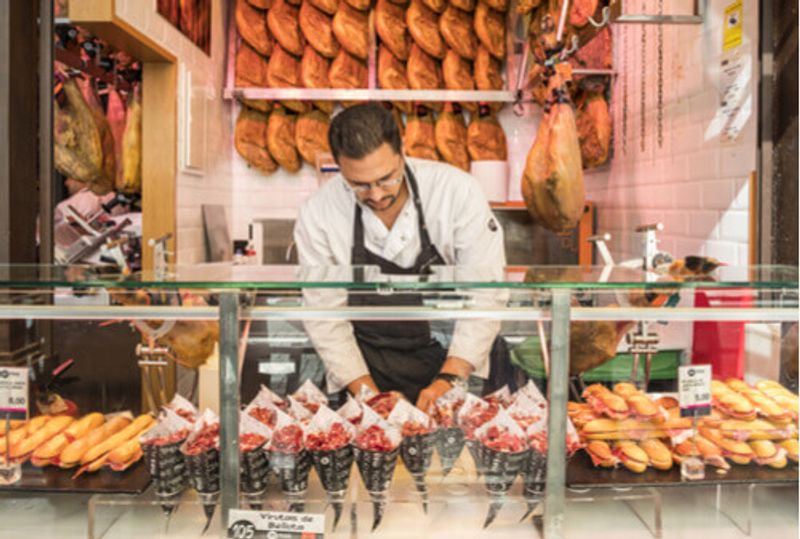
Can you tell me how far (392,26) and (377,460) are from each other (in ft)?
15.3

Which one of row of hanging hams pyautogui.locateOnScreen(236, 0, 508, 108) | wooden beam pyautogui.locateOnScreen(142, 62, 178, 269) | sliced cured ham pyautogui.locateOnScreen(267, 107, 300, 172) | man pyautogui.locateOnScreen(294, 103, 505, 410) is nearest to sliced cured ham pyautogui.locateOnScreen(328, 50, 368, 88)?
row of hanging hams pyautogui.locateOnScreen(236, 0, 508, 108)

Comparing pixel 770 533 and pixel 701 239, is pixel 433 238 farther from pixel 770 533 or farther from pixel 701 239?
pixel 770 533

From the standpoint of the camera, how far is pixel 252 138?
5.89 metres

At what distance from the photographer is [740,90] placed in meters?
3.15

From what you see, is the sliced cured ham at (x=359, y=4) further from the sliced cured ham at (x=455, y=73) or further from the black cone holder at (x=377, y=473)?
the black cone holder at (x=377, y=473)

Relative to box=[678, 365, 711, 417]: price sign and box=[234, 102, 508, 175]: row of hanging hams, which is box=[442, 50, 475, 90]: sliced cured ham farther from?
box=[678, 365, 711, 417]: price sign

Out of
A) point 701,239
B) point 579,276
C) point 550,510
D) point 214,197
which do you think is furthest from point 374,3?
point 550,510

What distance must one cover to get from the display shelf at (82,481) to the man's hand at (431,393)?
618 millimetres

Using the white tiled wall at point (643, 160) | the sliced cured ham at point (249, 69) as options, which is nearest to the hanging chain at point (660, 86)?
the white tiled wall at point (643, 160)

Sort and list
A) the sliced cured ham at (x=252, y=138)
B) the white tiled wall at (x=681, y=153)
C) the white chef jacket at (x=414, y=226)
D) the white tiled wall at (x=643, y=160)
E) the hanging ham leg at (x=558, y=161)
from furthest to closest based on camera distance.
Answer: the sliced cured ham at (x=252, y=138)
the hanging ham leg at (x=558, y=161)
the white tiled wall at (x=643, y=160)
the white tiled wall at (x=681, y=153)
the white chef jacket at (x=414, y=226)

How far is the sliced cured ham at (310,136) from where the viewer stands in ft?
19.1

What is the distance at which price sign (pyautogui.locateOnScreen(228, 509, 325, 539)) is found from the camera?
4.97 ft

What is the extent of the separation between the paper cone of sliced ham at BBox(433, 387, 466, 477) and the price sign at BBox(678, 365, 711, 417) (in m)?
0.48

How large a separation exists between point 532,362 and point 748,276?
531mm
